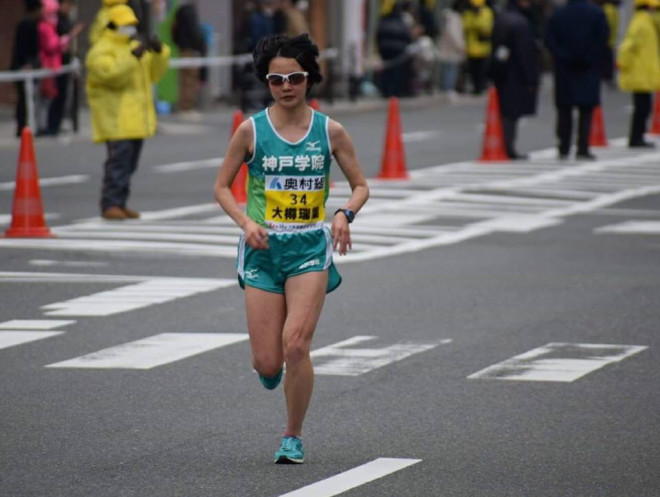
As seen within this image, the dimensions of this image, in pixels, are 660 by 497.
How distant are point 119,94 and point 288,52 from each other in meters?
8.89

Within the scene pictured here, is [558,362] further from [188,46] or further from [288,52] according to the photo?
[188,46]

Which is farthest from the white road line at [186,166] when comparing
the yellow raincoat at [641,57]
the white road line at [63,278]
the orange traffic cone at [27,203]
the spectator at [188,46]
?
the white road line at [63,278]

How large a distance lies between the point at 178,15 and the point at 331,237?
24.2 meters

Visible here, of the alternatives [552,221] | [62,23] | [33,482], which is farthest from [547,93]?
[33,482]

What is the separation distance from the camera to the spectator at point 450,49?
39.8 m

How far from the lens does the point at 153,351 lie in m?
9.97

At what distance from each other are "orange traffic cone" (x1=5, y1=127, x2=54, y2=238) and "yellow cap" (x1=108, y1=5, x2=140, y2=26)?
1328 millimetres

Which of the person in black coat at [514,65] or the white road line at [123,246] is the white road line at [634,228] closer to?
the white road line at [123,246]

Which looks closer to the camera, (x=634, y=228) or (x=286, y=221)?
(x=286, y=221)

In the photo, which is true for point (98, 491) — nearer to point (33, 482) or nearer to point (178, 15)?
point (33, 482)

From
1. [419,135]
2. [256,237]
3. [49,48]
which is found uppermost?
[256,237]

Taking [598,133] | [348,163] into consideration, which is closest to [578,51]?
[598,133]

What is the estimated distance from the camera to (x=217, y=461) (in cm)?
731

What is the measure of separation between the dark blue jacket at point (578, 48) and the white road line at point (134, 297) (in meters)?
10.9
